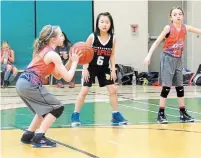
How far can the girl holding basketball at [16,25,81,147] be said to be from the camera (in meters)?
4.62

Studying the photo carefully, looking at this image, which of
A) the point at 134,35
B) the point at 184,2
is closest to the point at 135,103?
the point at 134,35

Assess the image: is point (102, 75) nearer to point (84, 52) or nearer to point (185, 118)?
point (84, 52)

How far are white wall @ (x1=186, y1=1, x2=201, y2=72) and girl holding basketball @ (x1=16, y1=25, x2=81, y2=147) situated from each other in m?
12.8

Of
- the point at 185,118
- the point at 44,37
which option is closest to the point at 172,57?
the point at 185,118

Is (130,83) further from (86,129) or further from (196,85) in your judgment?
(86,129)

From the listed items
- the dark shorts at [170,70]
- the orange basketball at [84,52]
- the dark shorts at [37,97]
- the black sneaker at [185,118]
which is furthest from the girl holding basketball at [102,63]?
the dark shorts at [37,97]

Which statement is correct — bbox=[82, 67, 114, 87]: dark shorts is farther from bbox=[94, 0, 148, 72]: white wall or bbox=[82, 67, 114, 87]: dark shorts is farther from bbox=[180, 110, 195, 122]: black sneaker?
bbox=[94, 0, 148, 72]: white wall

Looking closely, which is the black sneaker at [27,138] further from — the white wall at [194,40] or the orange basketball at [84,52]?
the white wall at [194,40]

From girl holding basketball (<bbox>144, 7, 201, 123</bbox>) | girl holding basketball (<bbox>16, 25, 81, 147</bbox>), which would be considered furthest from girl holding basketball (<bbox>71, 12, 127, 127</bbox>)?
girl holding basketball (<bbox>16, 25, 81, 147</bbox>)

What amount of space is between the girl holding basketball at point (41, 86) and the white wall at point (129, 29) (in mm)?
12014

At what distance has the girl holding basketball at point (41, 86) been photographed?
4.62 meters

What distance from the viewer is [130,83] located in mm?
15773

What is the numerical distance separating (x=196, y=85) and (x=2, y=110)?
28.0 ft

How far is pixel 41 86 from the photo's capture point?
4.74 m
